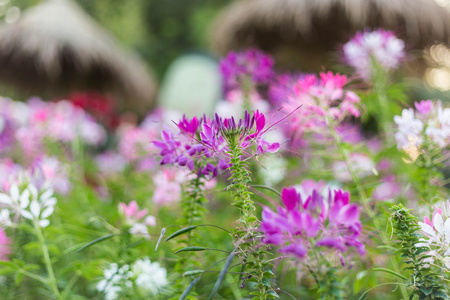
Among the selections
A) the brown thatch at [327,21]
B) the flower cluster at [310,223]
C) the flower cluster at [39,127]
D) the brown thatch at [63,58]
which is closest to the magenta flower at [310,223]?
the flower cluster at [310,223]

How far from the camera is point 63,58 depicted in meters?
2.55

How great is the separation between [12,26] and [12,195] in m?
2.62

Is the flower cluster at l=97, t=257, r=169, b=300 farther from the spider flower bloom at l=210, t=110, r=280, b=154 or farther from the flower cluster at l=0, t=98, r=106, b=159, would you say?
the flower cluster at l=0, t=98, r=106, b=159

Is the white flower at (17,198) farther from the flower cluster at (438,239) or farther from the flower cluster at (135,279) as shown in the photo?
the flower cluster at (438,239)

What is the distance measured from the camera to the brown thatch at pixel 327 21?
1.42 m

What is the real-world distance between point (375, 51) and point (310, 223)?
578mm

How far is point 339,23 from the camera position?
1.52 meters

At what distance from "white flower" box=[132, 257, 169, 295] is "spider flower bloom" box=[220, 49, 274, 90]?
0.39 metres

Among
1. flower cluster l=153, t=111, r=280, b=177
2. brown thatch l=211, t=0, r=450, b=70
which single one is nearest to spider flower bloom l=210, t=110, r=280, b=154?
flower cluster l=153, t=111, r=280, b=177

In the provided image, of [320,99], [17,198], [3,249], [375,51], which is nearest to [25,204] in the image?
[17,198]

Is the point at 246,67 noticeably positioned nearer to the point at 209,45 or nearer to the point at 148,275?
the point at 148,275

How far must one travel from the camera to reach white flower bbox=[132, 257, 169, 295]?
49 centimetres

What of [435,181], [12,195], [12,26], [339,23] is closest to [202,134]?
[12,195]

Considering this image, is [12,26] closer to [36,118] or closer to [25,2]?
[36,118]
